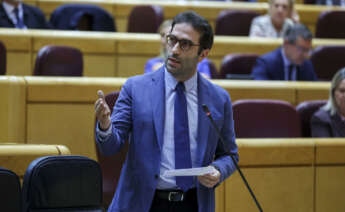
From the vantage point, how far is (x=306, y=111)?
191 centimetres

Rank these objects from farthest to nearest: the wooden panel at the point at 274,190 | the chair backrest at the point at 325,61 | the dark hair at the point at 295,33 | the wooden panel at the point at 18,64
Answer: the chair backrest at the point at 325,61, the wooden panel at the point at 18,64, the dark hair at the point at 295,33, the wooden panel at the point at 274,190

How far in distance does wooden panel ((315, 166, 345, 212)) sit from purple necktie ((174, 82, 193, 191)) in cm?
54

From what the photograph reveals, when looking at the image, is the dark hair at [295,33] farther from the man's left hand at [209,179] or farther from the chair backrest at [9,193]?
the chair backrest at [9,193]

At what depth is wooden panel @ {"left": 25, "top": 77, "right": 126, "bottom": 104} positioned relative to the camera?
1.77 metres

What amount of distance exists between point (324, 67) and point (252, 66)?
1.35 ft

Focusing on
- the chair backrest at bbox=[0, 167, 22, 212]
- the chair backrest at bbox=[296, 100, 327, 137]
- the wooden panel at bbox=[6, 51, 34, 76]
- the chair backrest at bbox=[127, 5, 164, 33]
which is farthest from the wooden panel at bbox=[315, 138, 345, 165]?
the chair backrest at bbox=[127, 5, 164, 33]

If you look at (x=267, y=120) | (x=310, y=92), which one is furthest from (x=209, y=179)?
(x=310, y=92)

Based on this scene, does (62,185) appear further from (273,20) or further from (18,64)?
(273,20)

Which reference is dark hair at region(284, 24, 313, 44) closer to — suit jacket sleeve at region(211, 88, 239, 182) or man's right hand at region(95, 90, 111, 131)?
suit jacket sleeve at region(211, 88, 239, 182)

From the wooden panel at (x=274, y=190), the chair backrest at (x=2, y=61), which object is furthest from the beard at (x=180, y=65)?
the chair backrest at (x=2, y=61)

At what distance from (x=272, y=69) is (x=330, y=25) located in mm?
960

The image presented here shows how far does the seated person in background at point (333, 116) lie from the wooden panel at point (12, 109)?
0.83 metres

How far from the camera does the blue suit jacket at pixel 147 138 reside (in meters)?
1.01

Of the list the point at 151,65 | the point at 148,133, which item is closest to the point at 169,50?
the point at 148,133
